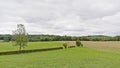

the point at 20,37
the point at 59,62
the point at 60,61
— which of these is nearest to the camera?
the point at 59,62

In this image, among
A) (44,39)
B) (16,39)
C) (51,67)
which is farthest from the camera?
(44,39)

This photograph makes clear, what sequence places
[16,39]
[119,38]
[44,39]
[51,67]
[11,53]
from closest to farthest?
[51,67]
[11,53]
[16,39]
[119,38]
[44,39]

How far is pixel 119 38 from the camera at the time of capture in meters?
132

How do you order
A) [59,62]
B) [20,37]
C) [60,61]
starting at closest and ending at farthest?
[59,62]
[60,61]
[20,37]

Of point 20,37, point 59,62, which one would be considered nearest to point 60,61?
point 59,62

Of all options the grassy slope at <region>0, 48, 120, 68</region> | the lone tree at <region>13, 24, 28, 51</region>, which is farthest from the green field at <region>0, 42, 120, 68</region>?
the lone tree at <region>13, 24, 28, 51</region>

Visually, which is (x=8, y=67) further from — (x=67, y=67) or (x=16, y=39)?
(x=16, y=39)

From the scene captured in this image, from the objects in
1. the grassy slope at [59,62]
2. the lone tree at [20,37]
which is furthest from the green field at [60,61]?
the lone tree at [20,37]

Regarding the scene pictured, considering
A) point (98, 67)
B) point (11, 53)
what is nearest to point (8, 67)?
point (98, 67)

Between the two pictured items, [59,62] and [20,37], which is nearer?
[59,62]

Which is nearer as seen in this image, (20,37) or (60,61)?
(60,61)

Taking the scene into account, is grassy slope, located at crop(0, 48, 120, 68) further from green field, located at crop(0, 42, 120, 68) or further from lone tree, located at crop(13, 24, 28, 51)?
lone tree, located at crop(13, 24, 28, 51)

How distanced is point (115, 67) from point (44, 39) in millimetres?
116447

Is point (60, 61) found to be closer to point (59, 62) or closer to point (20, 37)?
point (59, 62)
